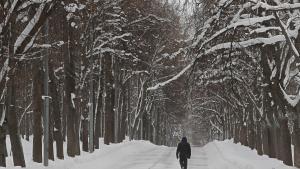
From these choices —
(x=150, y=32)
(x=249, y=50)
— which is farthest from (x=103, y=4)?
(x=150, y=32)

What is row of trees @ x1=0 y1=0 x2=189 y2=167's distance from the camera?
47.0 feet

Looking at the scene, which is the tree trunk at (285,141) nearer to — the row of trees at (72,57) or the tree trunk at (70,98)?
the row of trees at (72,57)

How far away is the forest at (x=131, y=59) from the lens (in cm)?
1453

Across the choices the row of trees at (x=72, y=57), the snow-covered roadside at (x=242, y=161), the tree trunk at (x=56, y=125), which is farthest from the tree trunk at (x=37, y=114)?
the snow-covered roadside at (x=242, y=161)

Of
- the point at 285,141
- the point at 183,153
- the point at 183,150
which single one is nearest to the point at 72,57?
the point at 183,150

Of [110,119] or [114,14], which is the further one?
[110,119]

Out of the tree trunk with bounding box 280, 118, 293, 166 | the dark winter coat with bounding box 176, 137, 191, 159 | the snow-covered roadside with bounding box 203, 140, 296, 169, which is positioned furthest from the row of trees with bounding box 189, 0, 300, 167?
the dark winter coat with bounding box 176, 137, 191, 159

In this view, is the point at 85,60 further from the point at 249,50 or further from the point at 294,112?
the point at 294,112

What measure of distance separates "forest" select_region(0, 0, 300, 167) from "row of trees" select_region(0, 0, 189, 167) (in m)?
0.05

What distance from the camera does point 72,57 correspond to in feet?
88.0

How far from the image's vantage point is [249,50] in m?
29.5

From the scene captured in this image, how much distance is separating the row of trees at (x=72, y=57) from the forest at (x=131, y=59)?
51mm

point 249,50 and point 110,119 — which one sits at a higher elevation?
point 249,50

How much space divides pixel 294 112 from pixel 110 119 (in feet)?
73.8
